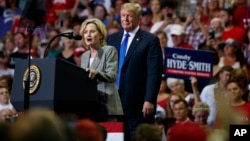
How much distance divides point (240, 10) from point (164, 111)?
13.5 ft

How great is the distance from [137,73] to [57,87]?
6.00 ft

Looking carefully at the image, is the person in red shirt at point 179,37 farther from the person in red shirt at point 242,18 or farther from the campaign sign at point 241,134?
the campaign sign at point 241,134

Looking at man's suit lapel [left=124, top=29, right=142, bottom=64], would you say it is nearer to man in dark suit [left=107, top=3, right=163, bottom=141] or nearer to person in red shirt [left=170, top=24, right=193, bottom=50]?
man in dark suit [left=107, top=3, right=163, bottom=141]

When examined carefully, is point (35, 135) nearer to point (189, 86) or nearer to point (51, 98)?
point (51, 98)

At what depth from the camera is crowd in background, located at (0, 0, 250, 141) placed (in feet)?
38.1

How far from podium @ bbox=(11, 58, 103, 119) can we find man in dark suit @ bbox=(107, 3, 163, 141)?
3.70ft

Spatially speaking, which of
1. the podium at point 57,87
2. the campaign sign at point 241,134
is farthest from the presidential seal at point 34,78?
the campaign sign at point 241,134

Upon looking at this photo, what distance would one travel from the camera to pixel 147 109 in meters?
8.95

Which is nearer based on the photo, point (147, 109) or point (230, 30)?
point (147, 109)

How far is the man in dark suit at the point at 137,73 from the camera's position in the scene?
902cm

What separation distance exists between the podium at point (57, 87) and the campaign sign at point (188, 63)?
4922mm

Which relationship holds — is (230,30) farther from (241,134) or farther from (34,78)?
(241,134)

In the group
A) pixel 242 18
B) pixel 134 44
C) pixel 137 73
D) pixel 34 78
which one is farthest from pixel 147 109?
pixel 242 18

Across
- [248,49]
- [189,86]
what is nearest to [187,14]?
[248,49]
